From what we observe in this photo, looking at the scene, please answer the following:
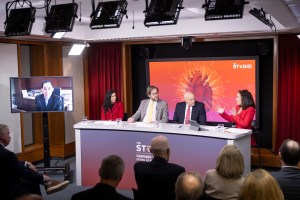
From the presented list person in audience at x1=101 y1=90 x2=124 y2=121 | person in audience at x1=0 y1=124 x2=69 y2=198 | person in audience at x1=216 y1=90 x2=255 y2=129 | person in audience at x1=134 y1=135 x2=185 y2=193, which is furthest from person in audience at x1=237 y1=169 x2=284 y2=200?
person in audience at x1=101 y1=90 x2=124 y2=121

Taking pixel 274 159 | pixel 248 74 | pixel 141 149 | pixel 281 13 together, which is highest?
pixel 281 13

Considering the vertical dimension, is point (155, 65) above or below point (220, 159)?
above

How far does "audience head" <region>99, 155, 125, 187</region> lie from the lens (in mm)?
2852

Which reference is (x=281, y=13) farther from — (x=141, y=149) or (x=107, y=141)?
(x=107, y=141)

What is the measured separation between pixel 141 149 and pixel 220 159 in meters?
2.51

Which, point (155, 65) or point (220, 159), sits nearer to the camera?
point (220, 159)

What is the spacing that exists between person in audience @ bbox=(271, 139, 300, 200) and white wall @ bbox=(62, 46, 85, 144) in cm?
572

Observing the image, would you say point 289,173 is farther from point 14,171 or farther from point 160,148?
point 14,171

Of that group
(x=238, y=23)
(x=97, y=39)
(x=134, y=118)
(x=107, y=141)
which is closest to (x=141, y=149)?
(x=107, y=141)

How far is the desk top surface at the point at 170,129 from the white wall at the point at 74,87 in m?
2.36

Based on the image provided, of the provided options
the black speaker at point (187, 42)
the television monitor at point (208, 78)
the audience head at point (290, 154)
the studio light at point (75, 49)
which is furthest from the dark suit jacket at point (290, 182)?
the studio light at point (75, 49)

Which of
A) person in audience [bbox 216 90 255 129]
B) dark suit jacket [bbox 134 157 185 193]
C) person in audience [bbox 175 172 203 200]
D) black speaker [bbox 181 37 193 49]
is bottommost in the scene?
dark suit jacket [bbox 134 157 185 193]

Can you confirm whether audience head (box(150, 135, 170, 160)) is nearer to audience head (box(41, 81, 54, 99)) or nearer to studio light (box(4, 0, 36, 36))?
studio light (box(4, 0, 36, 36))

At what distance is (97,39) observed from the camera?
817 centimetres
